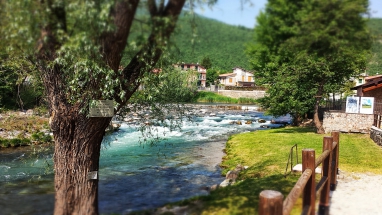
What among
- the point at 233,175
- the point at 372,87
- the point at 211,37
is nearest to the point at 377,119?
the point at 372,87

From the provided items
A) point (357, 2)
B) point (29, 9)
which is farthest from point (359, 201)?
point (29, 9)

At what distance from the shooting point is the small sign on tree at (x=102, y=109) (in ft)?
20.0

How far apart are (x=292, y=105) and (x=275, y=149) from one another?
21.5 feet

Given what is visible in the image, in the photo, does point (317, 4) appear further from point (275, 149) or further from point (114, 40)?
point (275, 149)

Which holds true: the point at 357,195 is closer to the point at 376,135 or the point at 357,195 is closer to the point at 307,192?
the point at 307,192

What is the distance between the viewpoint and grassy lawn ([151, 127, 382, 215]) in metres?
7.99

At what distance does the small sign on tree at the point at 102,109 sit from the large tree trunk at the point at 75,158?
12.3 inches

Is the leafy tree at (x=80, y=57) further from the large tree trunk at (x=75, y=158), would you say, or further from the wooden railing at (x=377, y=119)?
the wooden railing at (x=377, y=119)

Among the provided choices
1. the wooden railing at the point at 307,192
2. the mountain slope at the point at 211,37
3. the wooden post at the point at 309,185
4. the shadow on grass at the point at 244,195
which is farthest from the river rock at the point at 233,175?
the mountain slope at the point at 211,37

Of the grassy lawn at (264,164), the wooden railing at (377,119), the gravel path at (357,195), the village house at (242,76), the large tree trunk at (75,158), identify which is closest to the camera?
the large tree trunk at (75,158)

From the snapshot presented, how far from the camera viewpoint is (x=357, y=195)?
8508 millimetres

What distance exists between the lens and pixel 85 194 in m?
6.84

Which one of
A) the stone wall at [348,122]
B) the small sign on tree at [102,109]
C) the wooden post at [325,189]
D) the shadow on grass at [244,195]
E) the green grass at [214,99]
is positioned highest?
the green grass at [214,99]

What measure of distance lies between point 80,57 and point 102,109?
1104mm
